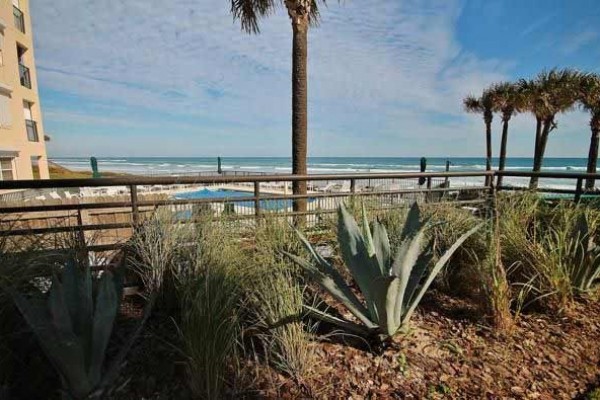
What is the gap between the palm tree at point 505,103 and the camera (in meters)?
15.6

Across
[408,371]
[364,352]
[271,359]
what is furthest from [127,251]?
[408,371]

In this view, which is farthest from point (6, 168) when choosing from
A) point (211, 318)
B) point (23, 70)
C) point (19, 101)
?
point (211, 318)

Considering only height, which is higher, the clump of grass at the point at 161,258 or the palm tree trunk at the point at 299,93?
the palm tree trunk at the point at 299,93

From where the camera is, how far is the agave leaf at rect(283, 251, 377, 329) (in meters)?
1.61

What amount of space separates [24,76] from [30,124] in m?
2.11

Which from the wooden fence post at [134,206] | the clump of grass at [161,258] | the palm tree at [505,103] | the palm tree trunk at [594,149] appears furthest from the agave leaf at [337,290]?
the palm tree at [505,103]

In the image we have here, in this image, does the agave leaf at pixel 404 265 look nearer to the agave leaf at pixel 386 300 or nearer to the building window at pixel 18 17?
the agave leaf at pixel 386 300

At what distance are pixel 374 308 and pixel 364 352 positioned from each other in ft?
0.78

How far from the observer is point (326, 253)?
106 inches

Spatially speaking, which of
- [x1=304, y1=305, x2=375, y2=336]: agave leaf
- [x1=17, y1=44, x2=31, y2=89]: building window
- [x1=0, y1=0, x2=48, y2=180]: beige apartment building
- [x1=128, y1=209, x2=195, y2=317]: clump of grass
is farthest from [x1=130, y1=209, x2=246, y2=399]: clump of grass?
[x1=17, y1=44, x2=31, y2=89]: building window

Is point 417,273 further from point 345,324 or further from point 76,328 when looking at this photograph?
point 76,328

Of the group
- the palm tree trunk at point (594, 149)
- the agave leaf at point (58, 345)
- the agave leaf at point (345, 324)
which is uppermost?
the palm tree trunk at point (594, 149)

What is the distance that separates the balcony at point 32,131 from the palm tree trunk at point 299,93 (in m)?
15.3

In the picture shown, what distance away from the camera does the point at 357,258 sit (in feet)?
5.72
